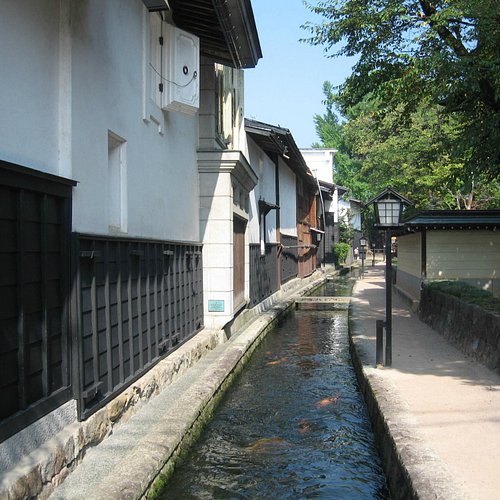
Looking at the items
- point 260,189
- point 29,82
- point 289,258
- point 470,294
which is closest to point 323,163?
point 289,258

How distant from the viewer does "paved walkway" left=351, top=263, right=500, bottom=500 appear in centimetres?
436

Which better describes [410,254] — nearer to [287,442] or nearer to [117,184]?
[287,442]

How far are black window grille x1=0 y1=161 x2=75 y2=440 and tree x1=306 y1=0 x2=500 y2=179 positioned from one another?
7.91m

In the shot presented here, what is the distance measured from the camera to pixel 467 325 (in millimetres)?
9992

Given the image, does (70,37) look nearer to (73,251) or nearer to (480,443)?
(73,251)

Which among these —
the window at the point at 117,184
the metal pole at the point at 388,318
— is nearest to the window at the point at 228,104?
the metal pole at the point at 388,318

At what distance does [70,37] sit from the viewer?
517cm

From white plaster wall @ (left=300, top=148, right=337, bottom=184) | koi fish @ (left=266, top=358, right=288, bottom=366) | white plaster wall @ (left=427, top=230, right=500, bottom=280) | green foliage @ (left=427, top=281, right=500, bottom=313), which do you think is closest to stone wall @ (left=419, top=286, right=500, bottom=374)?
green foliage @ (left=427, top=281, right=500, bottom=313)

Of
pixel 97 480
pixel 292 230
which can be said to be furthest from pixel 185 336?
pixel 292 230

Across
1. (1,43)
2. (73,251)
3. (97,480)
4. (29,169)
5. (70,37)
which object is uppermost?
(70,37)

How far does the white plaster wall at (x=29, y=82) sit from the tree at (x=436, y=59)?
7.38 meters

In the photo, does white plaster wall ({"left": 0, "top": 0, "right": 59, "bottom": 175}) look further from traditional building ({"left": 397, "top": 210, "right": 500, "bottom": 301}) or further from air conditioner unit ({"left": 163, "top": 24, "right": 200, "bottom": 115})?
traditional building ({"left": 397, "top": 210, "right": 500, "bottom": 301})

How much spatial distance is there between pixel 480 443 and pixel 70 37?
213 inches

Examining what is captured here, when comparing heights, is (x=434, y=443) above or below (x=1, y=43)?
below
